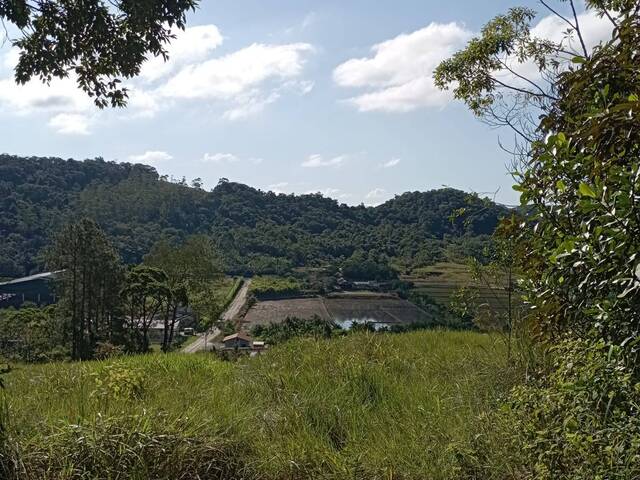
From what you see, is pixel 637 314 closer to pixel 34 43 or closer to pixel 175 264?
pixel 34 43

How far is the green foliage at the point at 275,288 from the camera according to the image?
60.7 metres

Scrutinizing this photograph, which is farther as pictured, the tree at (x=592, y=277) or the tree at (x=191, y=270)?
the tree at (x=191, y=270)

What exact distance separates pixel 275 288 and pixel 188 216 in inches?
1418

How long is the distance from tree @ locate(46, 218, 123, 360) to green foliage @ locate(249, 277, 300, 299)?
2661 cm

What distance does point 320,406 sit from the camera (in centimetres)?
424

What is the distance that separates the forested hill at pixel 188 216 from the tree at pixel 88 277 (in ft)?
99.2

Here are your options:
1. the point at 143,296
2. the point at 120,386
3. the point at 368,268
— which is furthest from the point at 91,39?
the point at 368,268

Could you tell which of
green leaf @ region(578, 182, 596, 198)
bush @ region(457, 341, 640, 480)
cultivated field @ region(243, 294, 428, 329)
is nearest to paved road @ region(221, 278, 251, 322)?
cultivated field @ region(243, 294, 428, 329)

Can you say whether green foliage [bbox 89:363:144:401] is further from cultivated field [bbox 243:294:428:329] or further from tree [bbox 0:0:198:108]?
cultivated field [bbox 243:294:428:329]

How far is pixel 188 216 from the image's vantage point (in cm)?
9288

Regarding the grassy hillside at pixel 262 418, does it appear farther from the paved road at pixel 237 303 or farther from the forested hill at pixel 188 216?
the forested hill at pixel 188 216

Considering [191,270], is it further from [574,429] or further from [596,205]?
[596,205]

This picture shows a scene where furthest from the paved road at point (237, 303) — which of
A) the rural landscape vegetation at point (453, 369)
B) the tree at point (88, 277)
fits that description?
the rural landscape vegetation at point (453, 369)

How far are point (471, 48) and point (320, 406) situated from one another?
5.27m
